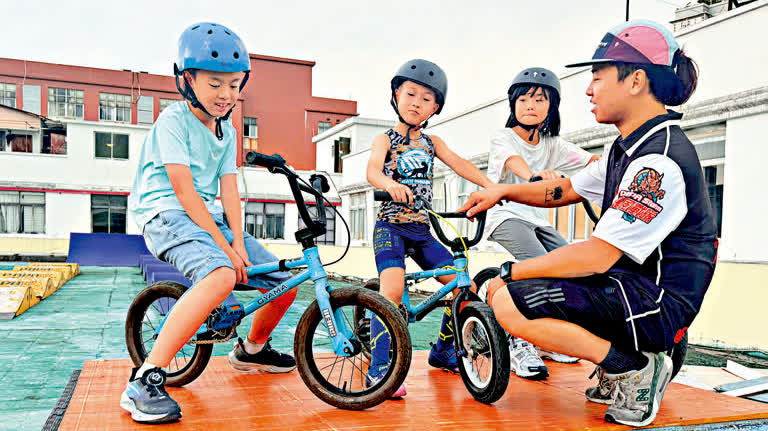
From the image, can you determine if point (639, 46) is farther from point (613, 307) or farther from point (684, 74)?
point (613, 307)

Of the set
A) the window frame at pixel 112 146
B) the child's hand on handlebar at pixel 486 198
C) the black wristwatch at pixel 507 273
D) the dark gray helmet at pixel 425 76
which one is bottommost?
the black wristwatch at pixel 507 273

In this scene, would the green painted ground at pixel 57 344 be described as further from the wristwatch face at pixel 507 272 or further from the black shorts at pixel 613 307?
the black shorts at pixel 613 307

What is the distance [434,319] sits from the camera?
7898 millimetres

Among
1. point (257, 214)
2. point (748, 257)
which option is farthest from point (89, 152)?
point (748, 257)

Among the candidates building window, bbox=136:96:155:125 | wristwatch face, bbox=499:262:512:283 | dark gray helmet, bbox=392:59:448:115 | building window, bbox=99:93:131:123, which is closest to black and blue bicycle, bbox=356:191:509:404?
wristwatch face, bbox=499:262:512:283

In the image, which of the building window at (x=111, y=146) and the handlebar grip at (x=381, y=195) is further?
the building window at (x=111, y=146)

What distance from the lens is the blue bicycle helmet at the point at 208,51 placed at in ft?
8.85

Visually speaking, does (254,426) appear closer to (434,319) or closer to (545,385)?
(545,385)

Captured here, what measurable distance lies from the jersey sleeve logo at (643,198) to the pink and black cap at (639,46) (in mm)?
435

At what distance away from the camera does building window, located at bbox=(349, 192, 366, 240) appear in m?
23.7

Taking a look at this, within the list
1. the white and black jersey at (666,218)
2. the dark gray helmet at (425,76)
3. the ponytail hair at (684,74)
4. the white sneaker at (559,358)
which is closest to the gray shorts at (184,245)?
the dark gray helmet at (425,76)

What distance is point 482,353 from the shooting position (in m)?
2.75

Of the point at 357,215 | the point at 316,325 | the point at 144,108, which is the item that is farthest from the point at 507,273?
the point at 144,108

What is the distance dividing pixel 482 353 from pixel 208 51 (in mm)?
1827
